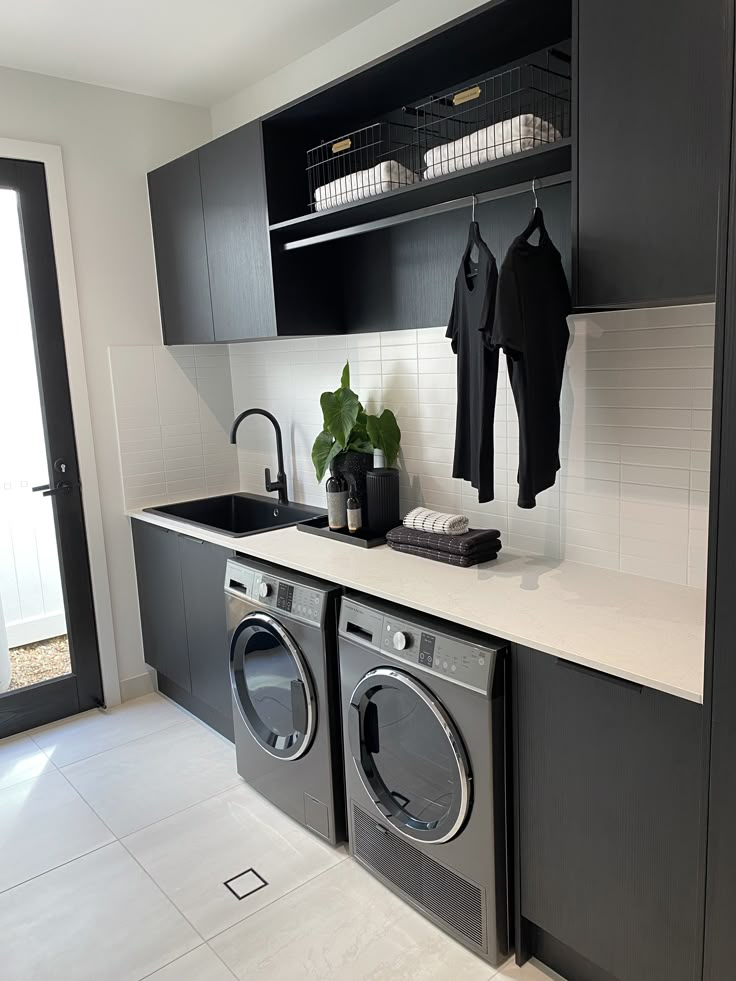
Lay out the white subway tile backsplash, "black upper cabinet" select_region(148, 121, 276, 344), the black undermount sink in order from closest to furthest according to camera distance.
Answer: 1. the white subway tile backsplash
2. "black upper cabinet" select_region(148, 121, 276, 344)
3. the black undermount sink

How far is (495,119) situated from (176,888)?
8.08 ft

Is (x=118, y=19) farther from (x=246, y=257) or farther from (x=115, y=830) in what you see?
(x=115, y=830)

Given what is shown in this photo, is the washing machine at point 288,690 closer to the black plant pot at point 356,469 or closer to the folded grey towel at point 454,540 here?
the folded grey towel at point 454,540

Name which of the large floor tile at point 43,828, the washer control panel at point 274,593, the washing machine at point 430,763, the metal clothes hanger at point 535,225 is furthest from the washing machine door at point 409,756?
the metal clothes hanger at point 535,225

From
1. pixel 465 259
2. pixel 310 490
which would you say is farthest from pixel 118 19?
pixel 310 490

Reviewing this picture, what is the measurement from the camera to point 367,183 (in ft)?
7.50

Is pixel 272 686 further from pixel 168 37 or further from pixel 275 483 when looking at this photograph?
pixel 168 37

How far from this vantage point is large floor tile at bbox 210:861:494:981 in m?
1.89

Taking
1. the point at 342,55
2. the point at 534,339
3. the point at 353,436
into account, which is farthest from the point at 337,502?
the point at 342,55

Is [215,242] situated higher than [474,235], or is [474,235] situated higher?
[215,242]

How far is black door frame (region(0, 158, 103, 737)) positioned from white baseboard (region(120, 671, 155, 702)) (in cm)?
11

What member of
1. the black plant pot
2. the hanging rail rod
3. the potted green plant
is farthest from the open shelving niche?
the black plant pot

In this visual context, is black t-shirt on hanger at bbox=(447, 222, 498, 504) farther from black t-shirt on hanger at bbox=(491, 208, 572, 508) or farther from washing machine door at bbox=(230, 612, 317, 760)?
washing machine door at bbox=(230, 612, 317, 760)

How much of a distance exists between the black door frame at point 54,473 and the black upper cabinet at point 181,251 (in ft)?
1.51
